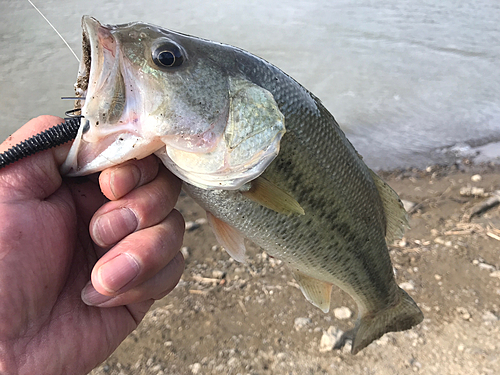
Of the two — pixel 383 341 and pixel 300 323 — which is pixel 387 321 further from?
pixel 300 323

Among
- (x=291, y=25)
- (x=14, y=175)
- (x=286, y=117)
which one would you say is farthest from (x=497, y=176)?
(x=291, y=25)

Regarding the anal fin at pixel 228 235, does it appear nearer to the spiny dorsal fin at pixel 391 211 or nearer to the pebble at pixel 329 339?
the spiny dorsal fin at pixel 391 211

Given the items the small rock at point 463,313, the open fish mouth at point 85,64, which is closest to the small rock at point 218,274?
the small rock at point 463,313

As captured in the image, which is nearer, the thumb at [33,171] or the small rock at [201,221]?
the thumb at [33,171]

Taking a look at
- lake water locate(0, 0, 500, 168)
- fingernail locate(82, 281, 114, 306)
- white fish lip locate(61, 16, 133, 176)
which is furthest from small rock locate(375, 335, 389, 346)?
lake water locate(0, 0, 500, 168)

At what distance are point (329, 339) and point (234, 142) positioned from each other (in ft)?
6.95

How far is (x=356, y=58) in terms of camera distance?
9242 mm

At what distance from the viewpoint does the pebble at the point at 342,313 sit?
10.4 ft

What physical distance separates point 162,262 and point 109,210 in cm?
30

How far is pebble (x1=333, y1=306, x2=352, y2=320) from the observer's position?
10.4ft

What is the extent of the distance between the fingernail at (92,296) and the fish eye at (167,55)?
92cm

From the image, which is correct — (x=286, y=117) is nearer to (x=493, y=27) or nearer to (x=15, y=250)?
(x=15, y=250)

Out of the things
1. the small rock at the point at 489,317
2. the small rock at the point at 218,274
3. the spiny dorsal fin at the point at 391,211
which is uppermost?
the spiny dorsal fin at the point at 391,211

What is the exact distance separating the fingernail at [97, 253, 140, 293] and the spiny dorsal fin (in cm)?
136
